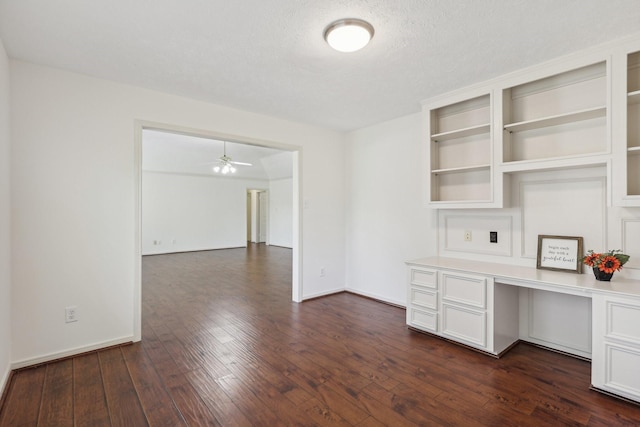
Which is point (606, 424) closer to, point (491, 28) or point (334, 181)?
point (491, 28)

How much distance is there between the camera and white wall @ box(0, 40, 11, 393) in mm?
2191

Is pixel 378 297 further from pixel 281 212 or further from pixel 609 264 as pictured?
pixel 281 212

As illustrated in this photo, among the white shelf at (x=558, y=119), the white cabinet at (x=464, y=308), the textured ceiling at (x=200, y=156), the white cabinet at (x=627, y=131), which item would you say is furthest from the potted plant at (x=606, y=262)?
the textured ceiling at (x=200, y=156)

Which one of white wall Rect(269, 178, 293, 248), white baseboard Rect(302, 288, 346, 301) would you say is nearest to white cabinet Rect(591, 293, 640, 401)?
white baseboard Rect(302, 288, 346, 301)

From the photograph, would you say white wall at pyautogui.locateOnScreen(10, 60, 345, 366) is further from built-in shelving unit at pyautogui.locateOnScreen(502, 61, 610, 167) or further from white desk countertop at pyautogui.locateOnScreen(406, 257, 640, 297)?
built-in shelving unit at pyautogui.locateOnScreen(502, 61, 610, 167)

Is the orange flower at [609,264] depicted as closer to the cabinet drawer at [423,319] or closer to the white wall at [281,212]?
the cabinet drawer at [423,319]

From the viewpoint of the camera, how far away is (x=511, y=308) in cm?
286

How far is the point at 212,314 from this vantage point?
12.5 feet

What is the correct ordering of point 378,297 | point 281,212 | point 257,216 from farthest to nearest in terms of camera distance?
1. point 257,216
2. point 281,212
3. point 378,297

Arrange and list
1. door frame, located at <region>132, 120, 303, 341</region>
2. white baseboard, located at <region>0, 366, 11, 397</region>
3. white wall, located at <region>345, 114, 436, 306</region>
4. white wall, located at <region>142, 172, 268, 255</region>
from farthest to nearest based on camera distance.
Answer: white wall, located at <region>142, 172, 268, 255</region> < white wall, located at <region>345, 114, 436, 306</region> < door frame, located at <region>132, 120, 303, 341</region> < white baseboard, located at <region>0, 366, 11, 397</region>

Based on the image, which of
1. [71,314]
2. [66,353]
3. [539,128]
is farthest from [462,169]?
[66,353]

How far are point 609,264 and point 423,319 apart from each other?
5.16ft

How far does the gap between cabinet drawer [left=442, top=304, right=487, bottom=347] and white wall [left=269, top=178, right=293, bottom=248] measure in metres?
7.82

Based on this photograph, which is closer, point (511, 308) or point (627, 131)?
point (627, 131)
